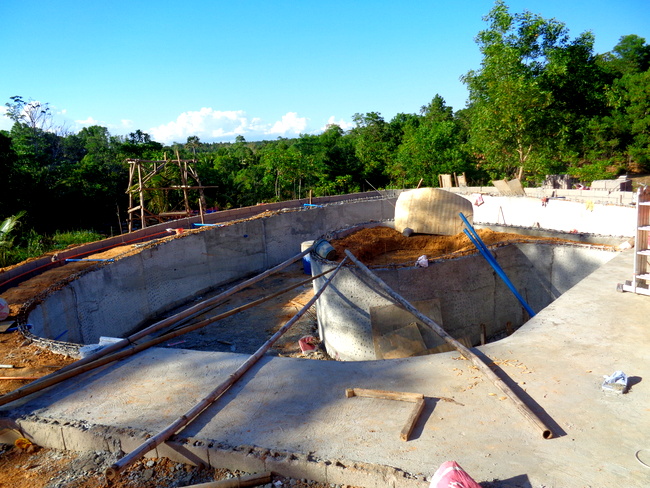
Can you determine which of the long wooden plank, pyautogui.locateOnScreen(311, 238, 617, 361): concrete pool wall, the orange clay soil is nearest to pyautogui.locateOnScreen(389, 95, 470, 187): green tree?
the orange clay soil

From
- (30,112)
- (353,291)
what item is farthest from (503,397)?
(30,112)

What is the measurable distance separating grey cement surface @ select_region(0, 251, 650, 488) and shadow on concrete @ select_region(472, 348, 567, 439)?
20 mm

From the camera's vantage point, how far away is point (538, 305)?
8.87 m

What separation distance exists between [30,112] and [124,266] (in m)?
28.2

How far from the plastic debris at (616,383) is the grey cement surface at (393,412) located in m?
0.07

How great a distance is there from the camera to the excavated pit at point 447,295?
25.6 ft

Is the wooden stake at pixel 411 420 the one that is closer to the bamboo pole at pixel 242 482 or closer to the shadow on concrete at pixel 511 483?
the shadow on concrete at pixel 511 483

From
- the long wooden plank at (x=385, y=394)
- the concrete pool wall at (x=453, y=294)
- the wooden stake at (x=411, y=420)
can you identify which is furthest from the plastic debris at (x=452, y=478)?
the concrete pool wall at (x=453, y=294)

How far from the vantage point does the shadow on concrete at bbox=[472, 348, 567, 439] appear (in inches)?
126

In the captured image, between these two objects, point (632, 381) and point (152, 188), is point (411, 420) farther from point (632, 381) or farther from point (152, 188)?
point (152, 188)

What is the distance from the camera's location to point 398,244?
35.9 ft

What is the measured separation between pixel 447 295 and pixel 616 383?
14.8 feet

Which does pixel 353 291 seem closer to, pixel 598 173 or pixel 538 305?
pixel 538 305

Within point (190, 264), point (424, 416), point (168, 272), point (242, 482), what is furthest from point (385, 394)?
point (190, 264)
